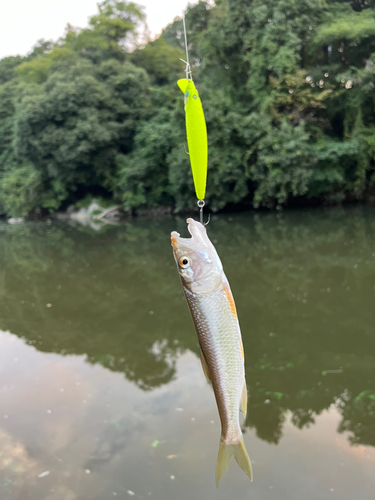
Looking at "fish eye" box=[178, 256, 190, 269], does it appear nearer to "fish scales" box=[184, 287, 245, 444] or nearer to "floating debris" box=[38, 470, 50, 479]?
"fish scales" box=[184, 287, 245, 444]

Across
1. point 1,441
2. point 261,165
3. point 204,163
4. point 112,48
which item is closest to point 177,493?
point 1,441

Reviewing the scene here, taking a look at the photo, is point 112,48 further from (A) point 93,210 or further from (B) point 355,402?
(B) point 355,402

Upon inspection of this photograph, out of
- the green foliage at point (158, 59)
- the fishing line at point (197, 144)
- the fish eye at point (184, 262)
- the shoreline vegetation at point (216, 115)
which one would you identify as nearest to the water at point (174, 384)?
the fish eye at point (184, 262)

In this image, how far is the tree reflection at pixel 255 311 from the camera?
12.6ft

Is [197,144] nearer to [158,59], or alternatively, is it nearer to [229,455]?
[229,455]

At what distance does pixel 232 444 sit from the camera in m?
1.25

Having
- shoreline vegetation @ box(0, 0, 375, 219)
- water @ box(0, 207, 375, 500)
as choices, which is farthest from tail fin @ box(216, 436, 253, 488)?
shoreline vegetation @ box(0, 0, 375, 219)

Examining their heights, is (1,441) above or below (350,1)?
below

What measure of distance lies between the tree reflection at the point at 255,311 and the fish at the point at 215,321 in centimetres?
235

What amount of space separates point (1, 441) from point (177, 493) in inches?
68.0

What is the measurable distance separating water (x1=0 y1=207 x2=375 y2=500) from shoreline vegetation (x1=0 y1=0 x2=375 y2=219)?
23.1ft

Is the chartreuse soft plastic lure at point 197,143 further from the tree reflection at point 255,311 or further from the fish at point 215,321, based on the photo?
the tree reflection at point 255,311

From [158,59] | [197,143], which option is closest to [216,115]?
[158,59]

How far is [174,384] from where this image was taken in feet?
13.6
